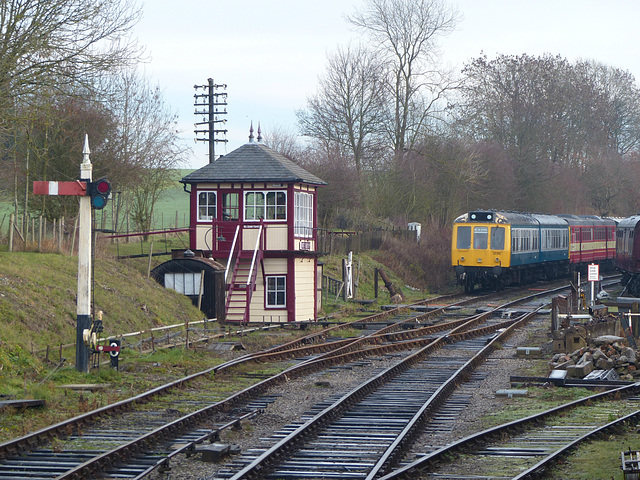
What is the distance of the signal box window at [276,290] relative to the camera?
25.1m

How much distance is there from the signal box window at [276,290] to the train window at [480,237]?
12457mm

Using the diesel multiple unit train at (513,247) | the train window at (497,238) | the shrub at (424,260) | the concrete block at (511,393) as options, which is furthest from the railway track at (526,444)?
the shrub at (424,260)

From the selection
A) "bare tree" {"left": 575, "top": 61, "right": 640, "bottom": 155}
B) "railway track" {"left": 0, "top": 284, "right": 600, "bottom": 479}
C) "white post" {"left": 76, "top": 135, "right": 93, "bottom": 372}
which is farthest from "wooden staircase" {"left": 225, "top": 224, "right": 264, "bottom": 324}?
"bare tree" {"left": 575, "top": 61, "right": 640, "bottom": 155}

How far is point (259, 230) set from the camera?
24734 millimetres

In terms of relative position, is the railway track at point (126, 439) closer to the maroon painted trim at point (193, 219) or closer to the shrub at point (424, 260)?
the maroon painted trim at point (193, 219)

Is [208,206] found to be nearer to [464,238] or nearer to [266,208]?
[266,208]

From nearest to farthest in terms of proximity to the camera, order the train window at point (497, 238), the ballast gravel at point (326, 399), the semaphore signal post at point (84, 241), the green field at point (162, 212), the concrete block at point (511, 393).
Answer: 1. the ballast gravel at point (326, 399)
2. the concrete block at point (511, 393)
3. the semaphore signal post at point (84, 241)
4. the train window at point (497, 238)
5. the green field at point (162, 212)

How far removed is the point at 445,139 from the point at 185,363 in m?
34.4

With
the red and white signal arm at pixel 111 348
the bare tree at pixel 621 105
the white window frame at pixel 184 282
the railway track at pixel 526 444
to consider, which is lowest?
the railway track at pixel 526 444

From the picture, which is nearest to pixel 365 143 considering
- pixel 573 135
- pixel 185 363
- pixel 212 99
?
pixel 212 99

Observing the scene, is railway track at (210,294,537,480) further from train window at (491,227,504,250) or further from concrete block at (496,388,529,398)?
train window at (491,227,504,250)

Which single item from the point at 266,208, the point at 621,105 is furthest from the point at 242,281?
the point at 621,105

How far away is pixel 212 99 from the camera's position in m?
41.7

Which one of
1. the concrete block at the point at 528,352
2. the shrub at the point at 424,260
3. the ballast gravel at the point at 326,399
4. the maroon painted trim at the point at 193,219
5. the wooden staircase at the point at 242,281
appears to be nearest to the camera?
the ballast gravel at the point at 326,399
